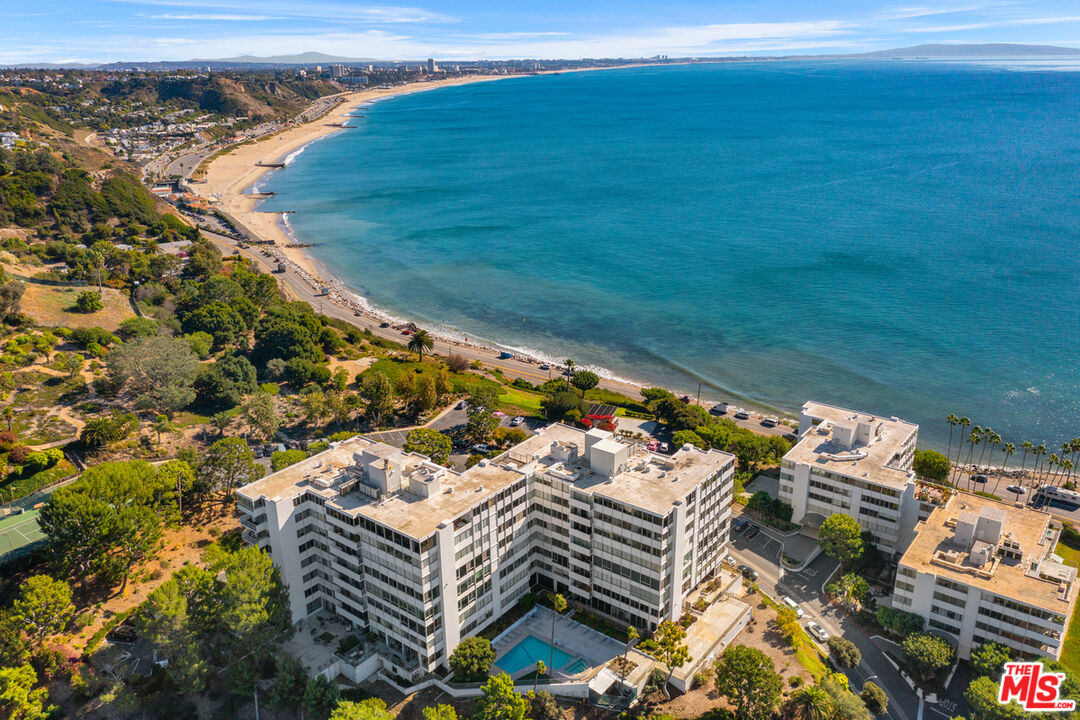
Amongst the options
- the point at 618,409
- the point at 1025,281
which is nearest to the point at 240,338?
the point at 618,409

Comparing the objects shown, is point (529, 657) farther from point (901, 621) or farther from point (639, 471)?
point (901, 621)

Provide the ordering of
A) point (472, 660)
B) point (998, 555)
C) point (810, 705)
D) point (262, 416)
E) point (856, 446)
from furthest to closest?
point (262, 416), point (856, 446), point (998, 555), point (472, 660), point (810, 705)

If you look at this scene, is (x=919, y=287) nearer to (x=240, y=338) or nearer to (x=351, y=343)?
(x=351, y=343)

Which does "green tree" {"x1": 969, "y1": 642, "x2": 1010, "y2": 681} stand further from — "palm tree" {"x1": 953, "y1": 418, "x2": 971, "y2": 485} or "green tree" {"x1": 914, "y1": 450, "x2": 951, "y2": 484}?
"palm tree" {"x1": 953, "y1": 418, "x2": 971, "y2": 485}

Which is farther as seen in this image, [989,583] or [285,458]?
[285,458]

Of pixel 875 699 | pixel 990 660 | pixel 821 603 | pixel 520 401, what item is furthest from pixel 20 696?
pixel 990 660

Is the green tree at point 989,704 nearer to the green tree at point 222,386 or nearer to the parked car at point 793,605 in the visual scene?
the parked car at point 793,605
